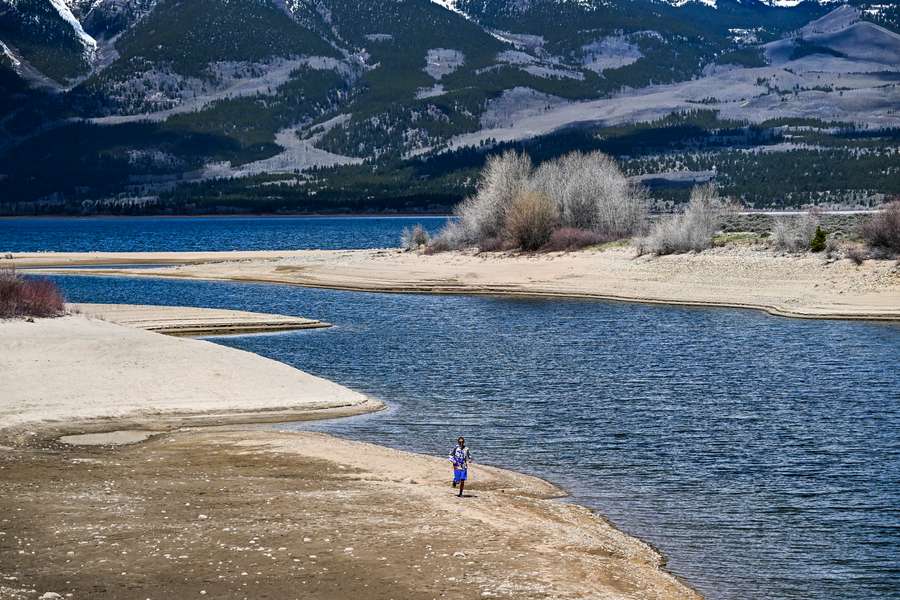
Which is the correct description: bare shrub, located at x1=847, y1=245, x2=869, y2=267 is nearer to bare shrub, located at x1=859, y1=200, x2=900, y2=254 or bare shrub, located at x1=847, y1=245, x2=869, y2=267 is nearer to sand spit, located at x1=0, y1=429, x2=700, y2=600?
bare shrub, located at x1=859, y1=200, x2=900, y2=254

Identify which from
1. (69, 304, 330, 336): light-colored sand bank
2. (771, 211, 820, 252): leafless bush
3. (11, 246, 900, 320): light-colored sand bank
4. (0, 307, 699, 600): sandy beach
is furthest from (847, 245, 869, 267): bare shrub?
(0, 307, 699, 600): sandy beach

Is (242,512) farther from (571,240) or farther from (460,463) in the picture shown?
(571,240)

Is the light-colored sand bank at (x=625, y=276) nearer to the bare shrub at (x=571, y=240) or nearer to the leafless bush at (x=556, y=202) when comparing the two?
the bare shrub at (x=571, y=240)

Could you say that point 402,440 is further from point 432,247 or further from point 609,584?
point 432,247

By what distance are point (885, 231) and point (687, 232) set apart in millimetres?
18646

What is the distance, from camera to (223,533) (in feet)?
71.3

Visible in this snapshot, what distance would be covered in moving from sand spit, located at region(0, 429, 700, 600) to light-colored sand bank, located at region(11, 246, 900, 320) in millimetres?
45782

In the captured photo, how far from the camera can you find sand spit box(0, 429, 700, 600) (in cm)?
1917

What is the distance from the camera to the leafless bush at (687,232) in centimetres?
9338

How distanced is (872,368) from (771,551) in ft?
84.8

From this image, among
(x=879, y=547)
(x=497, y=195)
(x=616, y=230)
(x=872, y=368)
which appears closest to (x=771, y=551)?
(x=879, y=547)

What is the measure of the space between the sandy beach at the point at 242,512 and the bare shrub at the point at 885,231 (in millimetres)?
53907

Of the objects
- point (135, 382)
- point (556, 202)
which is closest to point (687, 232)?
point (556, 202)

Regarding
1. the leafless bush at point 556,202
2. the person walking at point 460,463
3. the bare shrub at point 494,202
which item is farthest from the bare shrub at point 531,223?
the person walking at point 460,463
